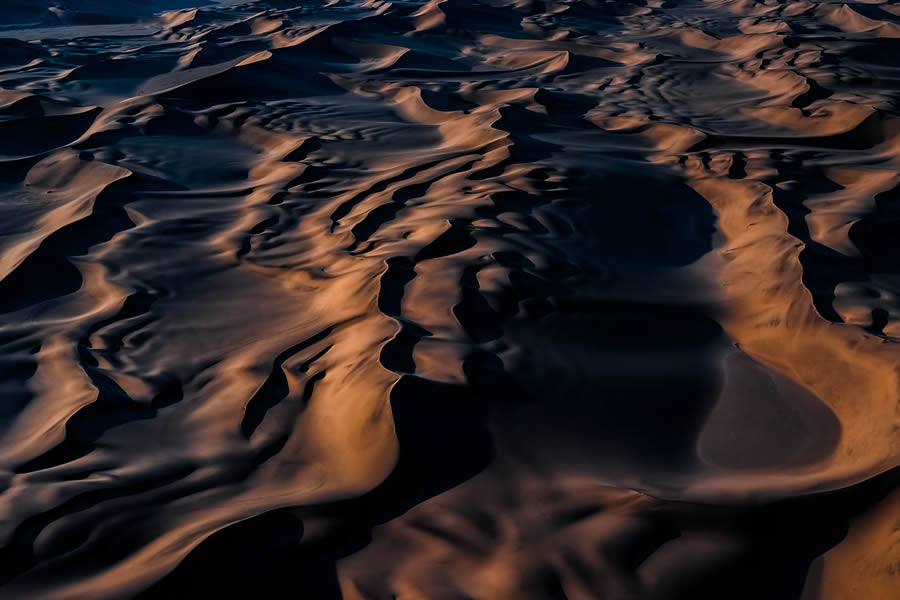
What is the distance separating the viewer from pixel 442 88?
6.09 m

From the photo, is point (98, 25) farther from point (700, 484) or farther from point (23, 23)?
point (700, 484)

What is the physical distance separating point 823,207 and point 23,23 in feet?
32.6

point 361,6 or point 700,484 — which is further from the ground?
point 700,484

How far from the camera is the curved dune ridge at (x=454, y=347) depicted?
66.7 inches

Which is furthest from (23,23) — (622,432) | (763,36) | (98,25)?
(622,432)

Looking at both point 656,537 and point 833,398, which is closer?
point 656,537

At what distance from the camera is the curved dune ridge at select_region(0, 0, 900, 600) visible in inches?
66.7

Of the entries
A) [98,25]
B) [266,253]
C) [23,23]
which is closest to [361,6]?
[98,25]

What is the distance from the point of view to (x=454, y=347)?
2.37m

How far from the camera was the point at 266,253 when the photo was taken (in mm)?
3326

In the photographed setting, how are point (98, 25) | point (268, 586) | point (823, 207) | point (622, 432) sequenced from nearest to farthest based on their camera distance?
point (268, 586)
point (622, 432)
point (823, 207)
point (98, 25)

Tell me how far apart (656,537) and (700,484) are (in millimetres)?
259

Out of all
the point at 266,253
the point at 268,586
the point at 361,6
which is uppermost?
the point at 268,586

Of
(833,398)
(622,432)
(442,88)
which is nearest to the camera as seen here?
(622,432)
